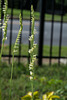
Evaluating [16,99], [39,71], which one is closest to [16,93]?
[16,99]

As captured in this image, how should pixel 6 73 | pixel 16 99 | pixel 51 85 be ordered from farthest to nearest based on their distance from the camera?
pixel 6 73 < pixel 51 85 < pixel 16 99

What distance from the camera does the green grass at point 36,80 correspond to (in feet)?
9.69

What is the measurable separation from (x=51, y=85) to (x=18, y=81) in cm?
54

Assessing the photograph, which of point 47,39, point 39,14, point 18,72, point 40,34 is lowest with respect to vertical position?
point 47,39

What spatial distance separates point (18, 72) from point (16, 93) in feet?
3.82

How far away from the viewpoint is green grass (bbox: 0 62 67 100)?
2.95m

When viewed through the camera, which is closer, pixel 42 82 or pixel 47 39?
pixel 42 82

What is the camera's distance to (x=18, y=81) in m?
3.45

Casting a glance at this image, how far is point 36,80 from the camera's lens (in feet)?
11.7

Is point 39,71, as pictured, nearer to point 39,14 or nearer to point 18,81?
point 18,81

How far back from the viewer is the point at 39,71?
418 centimetres

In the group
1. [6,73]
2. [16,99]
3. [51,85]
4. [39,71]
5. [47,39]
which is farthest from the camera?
[47,39]

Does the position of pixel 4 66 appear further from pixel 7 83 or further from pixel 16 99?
pixel 16 99

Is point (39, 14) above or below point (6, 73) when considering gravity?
above
